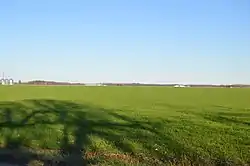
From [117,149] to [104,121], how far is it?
299 inches

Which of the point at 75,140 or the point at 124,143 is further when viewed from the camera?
the point at 75,140

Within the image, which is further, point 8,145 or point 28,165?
point 8,145

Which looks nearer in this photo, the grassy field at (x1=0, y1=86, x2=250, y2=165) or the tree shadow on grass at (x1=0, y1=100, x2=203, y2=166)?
the grassy field at (x1=0, y1=86, x2=250, y2=165)

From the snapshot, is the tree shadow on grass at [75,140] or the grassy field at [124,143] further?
the tree shadow on grass at [75,140]

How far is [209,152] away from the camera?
12.1m

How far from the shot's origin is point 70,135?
15758 mm

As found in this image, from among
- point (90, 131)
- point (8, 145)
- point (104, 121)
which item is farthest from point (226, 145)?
point (104, 121)

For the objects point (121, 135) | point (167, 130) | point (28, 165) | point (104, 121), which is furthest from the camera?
point (104, 121)

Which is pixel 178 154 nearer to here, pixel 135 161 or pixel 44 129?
pixel 135 161

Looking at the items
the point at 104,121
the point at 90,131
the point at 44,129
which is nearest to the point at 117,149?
the point at 90,131

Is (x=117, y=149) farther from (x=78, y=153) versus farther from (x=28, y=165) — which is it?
(x=28, y=165)

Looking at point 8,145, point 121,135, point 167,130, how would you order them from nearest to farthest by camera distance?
point 8,145, point 121,135, point 167,130

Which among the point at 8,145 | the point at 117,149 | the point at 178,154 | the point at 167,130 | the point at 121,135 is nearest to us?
the point at 178,154

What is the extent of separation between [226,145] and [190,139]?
1635mm
